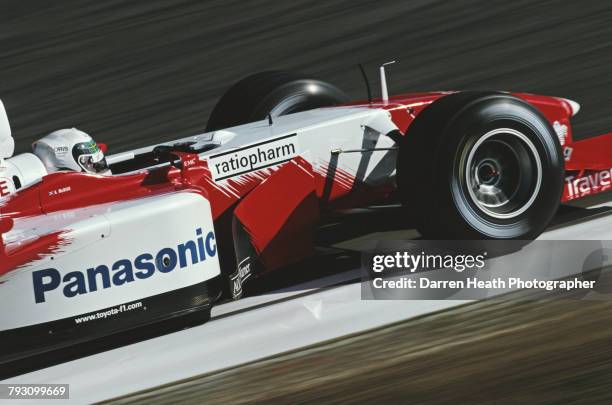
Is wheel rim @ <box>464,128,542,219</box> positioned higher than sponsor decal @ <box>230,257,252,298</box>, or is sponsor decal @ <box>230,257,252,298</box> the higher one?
wheel rim @ <box>464,128,542,219</box>

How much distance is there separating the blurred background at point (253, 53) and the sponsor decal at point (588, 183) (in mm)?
2223

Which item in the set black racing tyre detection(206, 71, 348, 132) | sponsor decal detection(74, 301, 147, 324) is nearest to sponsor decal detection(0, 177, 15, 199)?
sponsor decal detection(74, 301, 147, 324)

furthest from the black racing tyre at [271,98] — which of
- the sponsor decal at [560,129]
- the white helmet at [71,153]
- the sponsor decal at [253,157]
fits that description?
the white helmet at [71,153]

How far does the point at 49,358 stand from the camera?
5.52 meters

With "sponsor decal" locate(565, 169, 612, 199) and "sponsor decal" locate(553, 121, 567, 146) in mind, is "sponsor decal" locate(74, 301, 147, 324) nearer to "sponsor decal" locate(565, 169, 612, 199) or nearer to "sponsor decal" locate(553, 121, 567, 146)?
"sponsor decal" locate(565, 169, 612, 199)

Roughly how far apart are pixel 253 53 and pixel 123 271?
21.4 feet

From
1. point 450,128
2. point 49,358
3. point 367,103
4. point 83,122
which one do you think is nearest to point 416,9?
point 83,122

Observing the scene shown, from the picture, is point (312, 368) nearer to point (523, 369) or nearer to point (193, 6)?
point (523, 369)

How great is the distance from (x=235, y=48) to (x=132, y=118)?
1.92 meters

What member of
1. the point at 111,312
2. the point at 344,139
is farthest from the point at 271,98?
the point at 111,312

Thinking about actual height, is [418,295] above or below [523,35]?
below

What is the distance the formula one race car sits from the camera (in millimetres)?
5324

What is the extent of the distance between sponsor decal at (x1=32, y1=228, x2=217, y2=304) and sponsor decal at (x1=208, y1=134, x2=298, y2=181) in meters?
0.54

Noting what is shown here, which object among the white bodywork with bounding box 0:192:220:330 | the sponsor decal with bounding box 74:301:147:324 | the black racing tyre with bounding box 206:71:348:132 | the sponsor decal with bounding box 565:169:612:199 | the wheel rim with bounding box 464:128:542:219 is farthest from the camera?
the black racing tyre with bounding box 206:71:348:132
